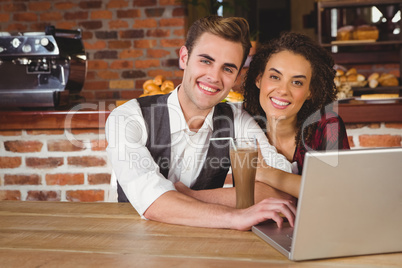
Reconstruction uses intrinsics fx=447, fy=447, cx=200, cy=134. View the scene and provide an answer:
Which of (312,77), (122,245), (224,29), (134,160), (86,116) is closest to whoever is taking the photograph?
(122,245)

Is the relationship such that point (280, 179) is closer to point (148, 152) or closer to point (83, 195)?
point (148, 152)

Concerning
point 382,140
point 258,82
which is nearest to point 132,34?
point 258,82

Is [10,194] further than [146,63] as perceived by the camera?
No

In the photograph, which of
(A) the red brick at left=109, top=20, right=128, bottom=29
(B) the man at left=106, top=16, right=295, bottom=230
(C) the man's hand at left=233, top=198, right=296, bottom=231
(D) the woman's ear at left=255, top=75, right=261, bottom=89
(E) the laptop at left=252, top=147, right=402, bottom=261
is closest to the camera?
(E) the laptop at left=252, top=147, right=402, bottom=261

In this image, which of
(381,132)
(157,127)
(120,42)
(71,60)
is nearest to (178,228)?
(157,127)

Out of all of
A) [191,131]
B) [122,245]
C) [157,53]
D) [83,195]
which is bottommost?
[83,195]

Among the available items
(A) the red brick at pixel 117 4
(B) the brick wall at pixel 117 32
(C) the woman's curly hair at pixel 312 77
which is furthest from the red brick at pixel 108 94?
(C) the woman's curly hair at pixel 312 77

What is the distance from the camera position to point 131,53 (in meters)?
3.62

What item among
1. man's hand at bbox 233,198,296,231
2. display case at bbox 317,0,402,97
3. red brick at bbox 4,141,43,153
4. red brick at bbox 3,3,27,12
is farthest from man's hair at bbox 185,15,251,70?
red brick at bbox 3,3,27,12

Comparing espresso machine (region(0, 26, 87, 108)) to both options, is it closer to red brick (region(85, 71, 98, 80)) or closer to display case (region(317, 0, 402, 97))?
red brick (region(85, 71, 98, 80))

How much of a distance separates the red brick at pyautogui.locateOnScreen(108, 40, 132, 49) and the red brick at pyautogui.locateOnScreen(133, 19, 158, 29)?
0.48ft

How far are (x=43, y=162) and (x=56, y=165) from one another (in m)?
0.06

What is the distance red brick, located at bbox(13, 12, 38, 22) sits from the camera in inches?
145

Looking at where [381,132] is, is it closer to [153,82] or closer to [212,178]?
[212,178]
